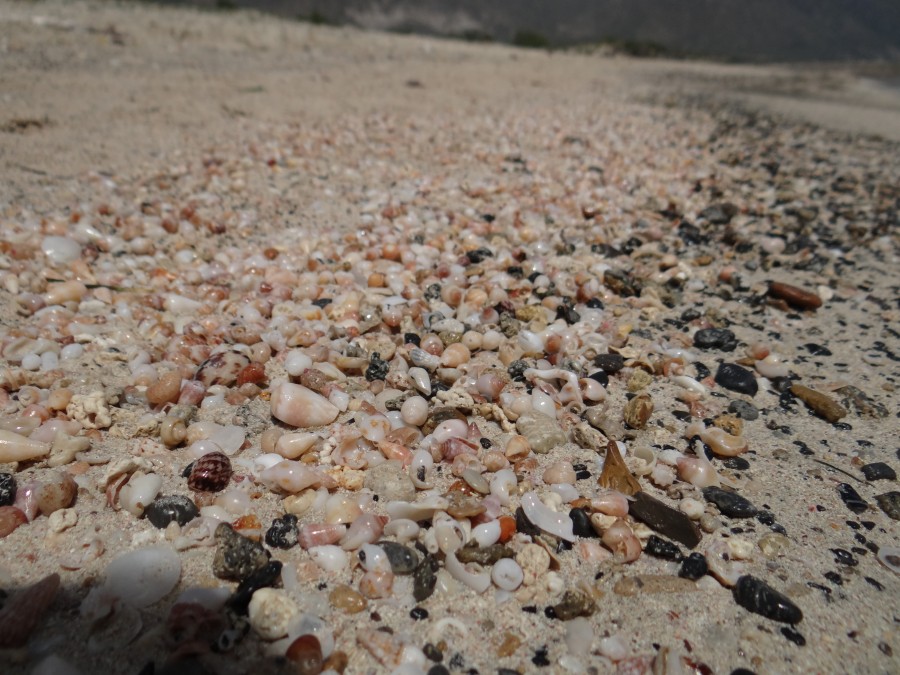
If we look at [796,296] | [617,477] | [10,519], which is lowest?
[10,519]

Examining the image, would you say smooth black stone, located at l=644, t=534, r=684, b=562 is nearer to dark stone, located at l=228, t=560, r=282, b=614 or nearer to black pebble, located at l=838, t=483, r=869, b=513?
black pebble, located at l=838, t=483, r=869, b=513

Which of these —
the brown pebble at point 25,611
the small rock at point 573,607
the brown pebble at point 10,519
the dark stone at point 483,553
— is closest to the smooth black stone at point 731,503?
the small rock at point 573,607

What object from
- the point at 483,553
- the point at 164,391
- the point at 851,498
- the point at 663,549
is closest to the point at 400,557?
the point at 483,553

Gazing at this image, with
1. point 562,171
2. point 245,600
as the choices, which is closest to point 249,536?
point 245,600

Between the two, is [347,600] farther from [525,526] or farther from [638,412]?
[638,412]

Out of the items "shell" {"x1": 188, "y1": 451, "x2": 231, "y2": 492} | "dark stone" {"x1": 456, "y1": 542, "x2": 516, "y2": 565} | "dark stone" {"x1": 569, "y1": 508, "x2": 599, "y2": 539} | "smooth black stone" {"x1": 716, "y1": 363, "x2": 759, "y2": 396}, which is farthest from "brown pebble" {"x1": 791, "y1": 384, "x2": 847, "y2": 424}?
"shell" {"x1": 188, "y1": 451, "x2": 231, "y2": 492}

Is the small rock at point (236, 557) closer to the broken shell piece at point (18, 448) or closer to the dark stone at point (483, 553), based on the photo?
the dark stone at point (483, 553)

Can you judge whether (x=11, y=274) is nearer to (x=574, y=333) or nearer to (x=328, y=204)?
(x=328, y=204)
